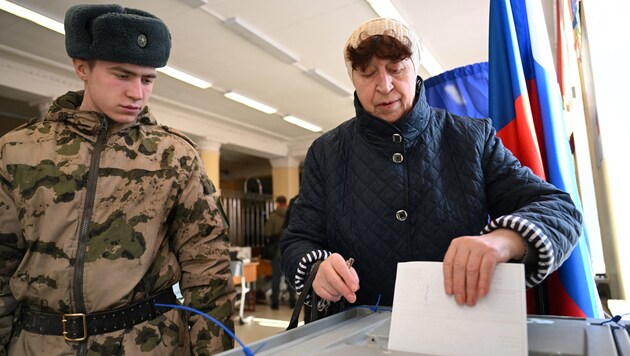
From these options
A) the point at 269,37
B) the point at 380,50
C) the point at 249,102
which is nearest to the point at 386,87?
the point at 380,50

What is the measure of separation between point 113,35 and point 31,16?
3893 mm

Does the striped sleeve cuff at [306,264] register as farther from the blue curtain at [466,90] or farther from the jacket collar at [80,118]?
the blue curtain at [466,90]

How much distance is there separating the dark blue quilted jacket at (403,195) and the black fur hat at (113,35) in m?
0.55

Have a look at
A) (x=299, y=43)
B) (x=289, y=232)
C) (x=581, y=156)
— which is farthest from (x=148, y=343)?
(x=299, y=43)

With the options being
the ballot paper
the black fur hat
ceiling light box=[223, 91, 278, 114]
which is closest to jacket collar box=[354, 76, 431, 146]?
the ballot paper

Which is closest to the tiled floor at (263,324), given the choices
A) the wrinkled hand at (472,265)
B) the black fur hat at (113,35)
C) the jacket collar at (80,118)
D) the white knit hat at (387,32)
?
the jacket collar at (80,118)

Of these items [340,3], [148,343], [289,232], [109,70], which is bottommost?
[148,343]

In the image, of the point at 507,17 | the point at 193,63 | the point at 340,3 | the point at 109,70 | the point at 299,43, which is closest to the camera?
the point at 109,70

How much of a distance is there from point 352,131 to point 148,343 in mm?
702

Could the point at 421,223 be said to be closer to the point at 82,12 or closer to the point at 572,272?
the point at 572,272

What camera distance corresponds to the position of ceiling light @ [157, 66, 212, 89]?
5.53 meters

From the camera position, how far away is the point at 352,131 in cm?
111

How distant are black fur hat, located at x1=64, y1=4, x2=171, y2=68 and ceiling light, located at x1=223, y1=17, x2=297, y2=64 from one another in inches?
132

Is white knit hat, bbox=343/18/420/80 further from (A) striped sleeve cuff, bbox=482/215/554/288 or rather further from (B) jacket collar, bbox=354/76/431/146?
(A) striped sleeve cuff, bbox=482/215/554/288
